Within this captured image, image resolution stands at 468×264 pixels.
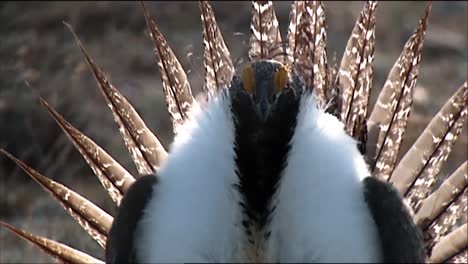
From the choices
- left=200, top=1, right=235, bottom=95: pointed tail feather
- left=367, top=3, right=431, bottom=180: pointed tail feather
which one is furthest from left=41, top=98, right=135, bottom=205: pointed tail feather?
left=367, top=3, right=431, bottom=180: pointed tail feather

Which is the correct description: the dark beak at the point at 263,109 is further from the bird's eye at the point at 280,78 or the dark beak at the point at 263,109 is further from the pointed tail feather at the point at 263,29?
the pointed tail feather at the point at 263,29

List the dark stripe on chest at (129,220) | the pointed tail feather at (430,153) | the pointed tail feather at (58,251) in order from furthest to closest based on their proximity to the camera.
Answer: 1. the pointed tail feather at (430,153)
2. the pointed tail feather at (58,251)
3. the dark stripe on chest at (129,220)

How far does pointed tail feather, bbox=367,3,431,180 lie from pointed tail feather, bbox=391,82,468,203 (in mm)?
33

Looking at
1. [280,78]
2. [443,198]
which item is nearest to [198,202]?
[280,78]

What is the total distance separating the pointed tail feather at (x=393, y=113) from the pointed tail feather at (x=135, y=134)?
1.48 feet

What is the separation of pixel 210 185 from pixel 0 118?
3.00 m

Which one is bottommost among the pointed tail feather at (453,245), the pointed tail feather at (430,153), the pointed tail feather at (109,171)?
the pointed tail feather at (453,245)

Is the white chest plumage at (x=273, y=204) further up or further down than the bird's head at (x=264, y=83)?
further down

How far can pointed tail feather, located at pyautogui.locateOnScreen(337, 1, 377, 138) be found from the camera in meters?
2.71

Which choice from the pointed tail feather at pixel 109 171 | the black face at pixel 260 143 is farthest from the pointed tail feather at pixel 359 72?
the black face at pixel 260 143

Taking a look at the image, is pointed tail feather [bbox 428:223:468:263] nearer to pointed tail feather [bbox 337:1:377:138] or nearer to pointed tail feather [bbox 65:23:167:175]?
pointed tail feather [bbox 337:1:377:138]

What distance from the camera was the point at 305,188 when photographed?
1965 mm

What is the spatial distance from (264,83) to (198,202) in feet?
0.70

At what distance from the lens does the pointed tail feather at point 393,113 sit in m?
2.71
